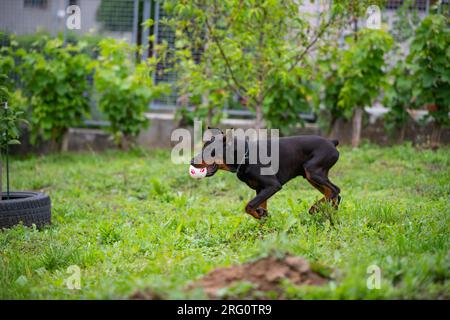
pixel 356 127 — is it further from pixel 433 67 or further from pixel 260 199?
pixel 260 199

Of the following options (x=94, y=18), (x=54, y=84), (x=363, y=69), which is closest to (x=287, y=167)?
(x=363, y=69)

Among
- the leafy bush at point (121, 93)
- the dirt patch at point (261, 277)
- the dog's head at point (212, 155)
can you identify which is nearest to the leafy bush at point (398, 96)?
the leafy bush at point (121, 93)

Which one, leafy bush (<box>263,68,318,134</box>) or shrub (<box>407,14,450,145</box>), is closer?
shrub (<box>407,14,450,145</box>)

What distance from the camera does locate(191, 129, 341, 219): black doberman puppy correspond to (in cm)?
569

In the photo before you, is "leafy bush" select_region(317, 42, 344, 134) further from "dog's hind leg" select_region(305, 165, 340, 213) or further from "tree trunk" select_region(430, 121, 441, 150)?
"dog's hind leg" select_region(305, 165, 340, 213)

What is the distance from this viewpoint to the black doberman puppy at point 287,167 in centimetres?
569

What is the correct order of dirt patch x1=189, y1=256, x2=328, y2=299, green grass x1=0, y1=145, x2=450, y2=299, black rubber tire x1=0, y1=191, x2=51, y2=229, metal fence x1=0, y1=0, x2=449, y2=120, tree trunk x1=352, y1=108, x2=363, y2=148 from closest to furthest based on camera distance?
dirt patch x1=189, y1=256, x2=328, y2=299
green grass x1=0, y1=145, x2=450, y2=299
black rubber tire x1=0, y1=191, x2=51, y2=229
tree trunk x1=352, y1=108, x2=363, y2=148
metal fence x1=0, y1=0, x2=449, y2=120

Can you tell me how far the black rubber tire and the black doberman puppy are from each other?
7.13 feet

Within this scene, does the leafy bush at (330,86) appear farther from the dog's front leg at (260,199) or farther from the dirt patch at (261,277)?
the dirt patch at (261,277)

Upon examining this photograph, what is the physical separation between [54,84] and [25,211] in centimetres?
596

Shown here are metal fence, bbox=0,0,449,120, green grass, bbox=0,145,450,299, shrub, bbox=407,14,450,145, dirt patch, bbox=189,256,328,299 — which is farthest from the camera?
metal fence, bbox=0,0,449,120

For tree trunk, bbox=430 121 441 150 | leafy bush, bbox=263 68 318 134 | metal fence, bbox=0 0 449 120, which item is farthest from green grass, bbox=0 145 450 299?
metal fence, bbox=0 0 449 120

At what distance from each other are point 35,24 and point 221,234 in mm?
8909

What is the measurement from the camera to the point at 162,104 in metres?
13.1
